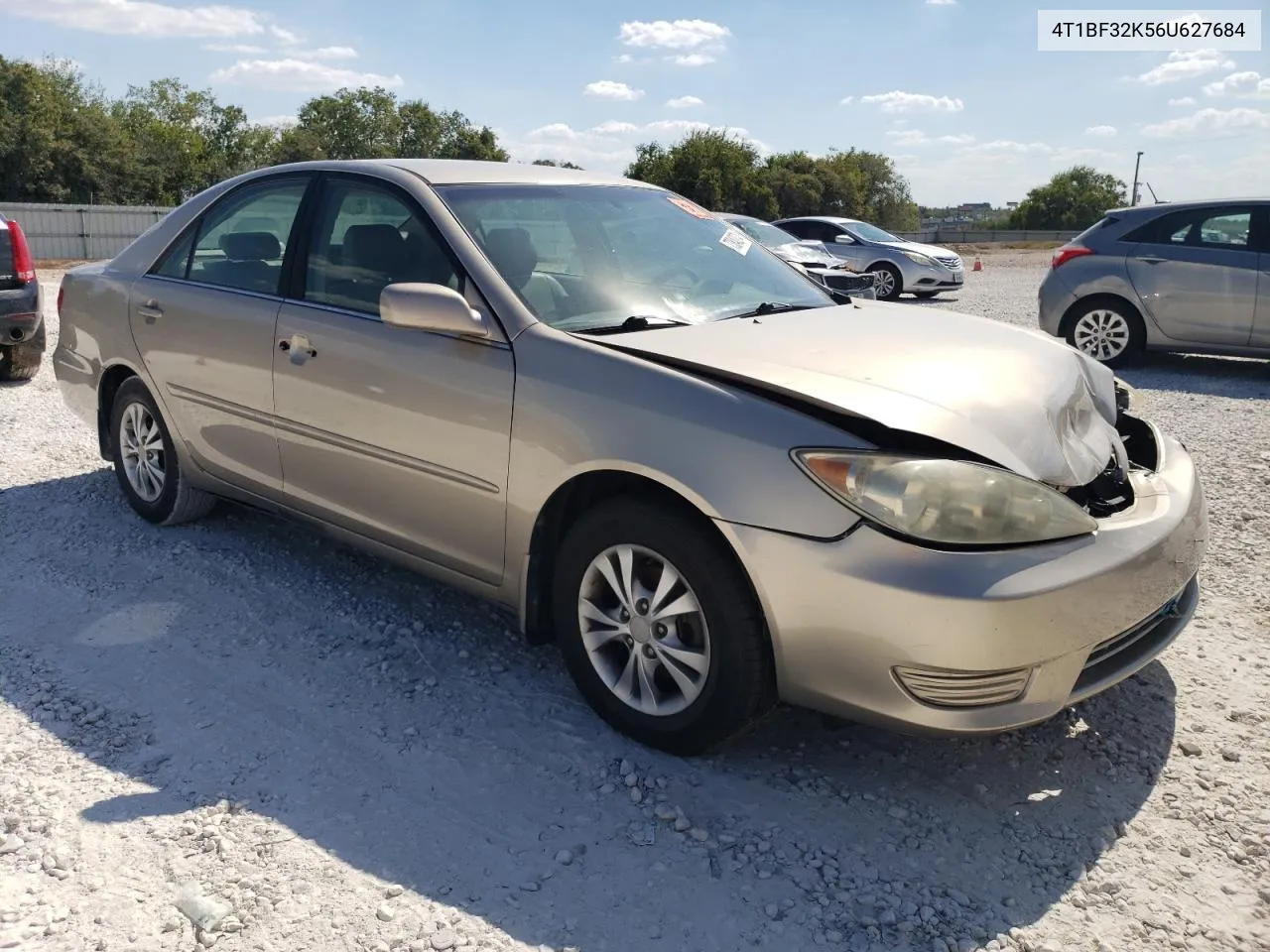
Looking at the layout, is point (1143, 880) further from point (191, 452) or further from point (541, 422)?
point (191, 452)

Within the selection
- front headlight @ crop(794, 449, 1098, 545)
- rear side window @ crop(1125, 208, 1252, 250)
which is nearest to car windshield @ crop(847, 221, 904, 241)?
rear side window @ crop(1125, 208, 1252, 250)

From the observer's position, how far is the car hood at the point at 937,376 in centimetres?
281

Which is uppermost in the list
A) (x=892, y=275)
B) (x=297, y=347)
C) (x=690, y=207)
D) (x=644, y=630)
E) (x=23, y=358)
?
(x=690, y=207)

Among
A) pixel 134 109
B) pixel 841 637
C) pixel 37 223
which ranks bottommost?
pixel 841 637

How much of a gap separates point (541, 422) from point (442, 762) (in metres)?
1.03

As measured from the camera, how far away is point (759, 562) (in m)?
→ 2.76

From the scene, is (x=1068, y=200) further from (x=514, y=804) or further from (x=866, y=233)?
(x=514, y=804)

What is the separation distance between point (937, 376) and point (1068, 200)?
97.9 meters

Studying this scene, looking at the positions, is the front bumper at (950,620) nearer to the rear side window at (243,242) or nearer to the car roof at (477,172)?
the car roof at (477,172)

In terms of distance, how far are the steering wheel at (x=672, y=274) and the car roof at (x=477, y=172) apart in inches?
23.9

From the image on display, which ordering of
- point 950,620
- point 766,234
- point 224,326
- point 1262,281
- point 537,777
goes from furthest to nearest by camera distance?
1. point 766,234
2. point 1262,281
3. point 224,326
4. point 537,777
5. point 950,620

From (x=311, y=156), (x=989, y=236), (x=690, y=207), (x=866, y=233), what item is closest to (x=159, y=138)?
(x=311, y=156)

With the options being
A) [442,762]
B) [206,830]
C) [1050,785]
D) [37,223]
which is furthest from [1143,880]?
[37,223]

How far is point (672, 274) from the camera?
12.7 feet
